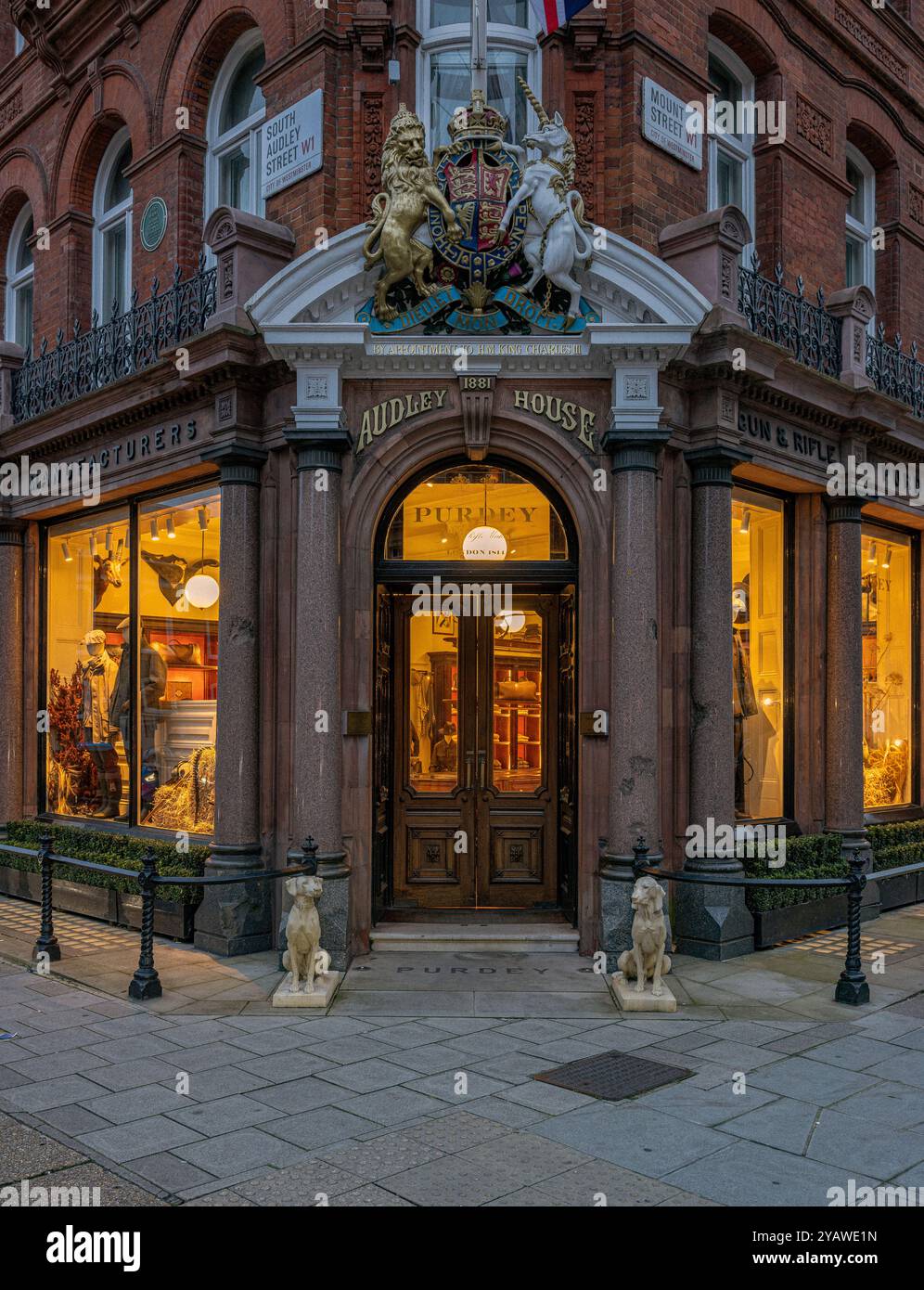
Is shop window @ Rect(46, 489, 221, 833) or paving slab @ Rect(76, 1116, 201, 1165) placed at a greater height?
shop window @ Rect(46, 489, 221, 833)

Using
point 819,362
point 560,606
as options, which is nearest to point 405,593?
point 560,606

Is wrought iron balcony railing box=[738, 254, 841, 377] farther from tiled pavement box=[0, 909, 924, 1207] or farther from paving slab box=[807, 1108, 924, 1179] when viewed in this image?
paving slab box=[807, 1108, 924, 1179]

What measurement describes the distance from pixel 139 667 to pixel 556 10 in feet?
25.7

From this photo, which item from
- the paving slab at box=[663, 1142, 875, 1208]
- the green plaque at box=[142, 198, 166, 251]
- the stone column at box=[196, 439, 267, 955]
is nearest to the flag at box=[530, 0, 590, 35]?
the stone column at box=[196, 439, 267, 955]

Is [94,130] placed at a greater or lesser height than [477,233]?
greater

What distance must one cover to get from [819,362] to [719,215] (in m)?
2.50

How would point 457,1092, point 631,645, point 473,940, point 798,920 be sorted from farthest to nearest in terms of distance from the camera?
1. point 798,920
2. point 473,940
3. point 631,645
4. point 457,1092

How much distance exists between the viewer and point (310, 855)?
8578mm

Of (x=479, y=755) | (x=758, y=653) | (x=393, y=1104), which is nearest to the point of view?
(x=393, y=1104)

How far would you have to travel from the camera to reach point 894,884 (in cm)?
1271

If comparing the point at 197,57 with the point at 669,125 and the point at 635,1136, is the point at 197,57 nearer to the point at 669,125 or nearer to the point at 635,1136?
the point at 669,125

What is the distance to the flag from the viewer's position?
31.0ft

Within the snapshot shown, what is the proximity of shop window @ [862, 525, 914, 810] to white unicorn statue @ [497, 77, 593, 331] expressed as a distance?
6183 millimetres

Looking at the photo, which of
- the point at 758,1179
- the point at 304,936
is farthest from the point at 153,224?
the point at 758,1179
